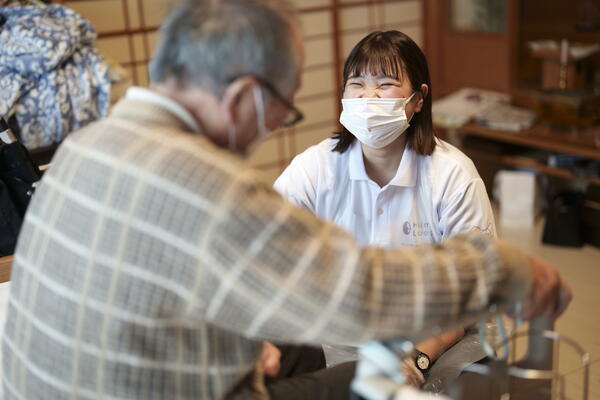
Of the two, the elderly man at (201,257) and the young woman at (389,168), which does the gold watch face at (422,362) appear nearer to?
the young woman at (389,168)

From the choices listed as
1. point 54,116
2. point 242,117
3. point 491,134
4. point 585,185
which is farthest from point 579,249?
point 242,117

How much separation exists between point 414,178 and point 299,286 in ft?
3.25

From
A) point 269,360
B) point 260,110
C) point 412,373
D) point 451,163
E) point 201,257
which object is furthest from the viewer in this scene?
point 451,163

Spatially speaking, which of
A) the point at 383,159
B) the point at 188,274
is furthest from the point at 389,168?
the point at 188,274

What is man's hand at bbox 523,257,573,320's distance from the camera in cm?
109

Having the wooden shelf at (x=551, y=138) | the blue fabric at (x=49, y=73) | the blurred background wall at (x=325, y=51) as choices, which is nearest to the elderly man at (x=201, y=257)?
the blue fabric at (x=49, y=73)

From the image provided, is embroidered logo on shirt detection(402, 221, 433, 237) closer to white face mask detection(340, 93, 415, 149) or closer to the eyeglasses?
white face mask detection(340, 93, 415, 149)

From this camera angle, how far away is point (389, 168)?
76.6 inches

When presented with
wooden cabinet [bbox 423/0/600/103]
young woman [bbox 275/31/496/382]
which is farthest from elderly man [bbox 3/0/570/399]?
wooden cabinet [bbox 423/0/600/103]

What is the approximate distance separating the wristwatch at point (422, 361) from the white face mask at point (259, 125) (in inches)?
32.3

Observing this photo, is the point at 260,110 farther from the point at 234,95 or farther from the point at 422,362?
the point at 422,362

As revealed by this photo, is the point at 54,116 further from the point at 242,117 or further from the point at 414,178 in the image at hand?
the point at 242,117

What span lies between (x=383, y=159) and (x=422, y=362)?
0.53 metres

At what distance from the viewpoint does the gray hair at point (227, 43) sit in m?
0.99
